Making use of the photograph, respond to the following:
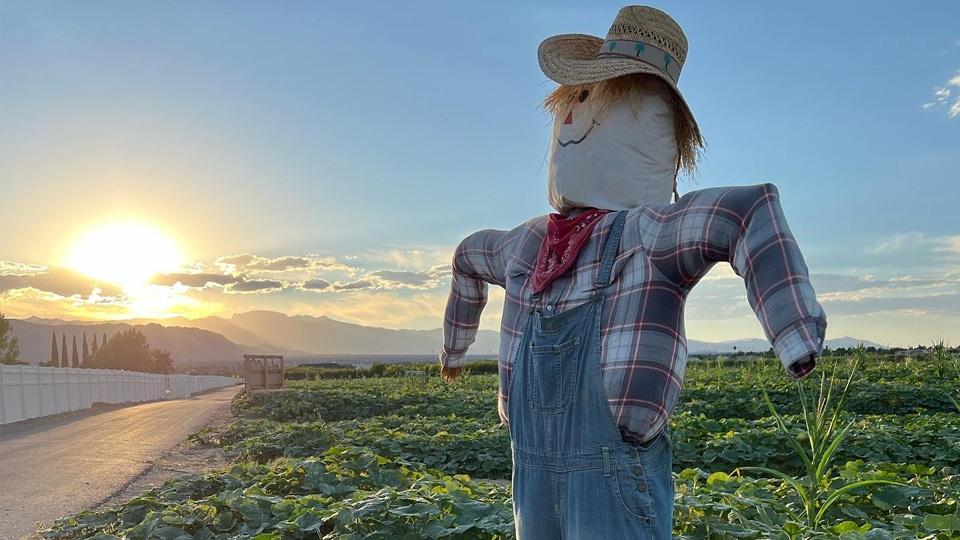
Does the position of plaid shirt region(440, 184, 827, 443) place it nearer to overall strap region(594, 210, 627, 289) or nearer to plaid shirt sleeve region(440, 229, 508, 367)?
overall strap region(594, 210, 627, 289)

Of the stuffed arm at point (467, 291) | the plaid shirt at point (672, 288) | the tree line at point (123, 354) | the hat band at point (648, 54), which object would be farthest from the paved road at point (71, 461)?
the tree line at point (123, 354)

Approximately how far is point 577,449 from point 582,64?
Result: 1103 millimetres

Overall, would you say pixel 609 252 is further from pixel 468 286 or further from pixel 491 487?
pixel 491 487

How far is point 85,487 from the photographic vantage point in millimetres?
7711

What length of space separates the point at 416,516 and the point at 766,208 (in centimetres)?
217

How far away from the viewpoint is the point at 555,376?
194cm

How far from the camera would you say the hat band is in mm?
2227

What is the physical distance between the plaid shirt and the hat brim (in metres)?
0.39

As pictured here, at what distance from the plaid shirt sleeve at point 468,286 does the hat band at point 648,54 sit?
2.12 ft

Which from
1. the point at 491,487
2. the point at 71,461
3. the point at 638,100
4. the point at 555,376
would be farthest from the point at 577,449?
the point at 71,461

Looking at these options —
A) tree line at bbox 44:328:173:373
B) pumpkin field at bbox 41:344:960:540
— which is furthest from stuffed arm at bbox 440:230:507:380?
tree line at bbox 44:328:173:373

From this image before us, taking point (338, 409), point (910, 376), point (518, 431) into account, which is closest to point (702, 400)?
point (910, 376)

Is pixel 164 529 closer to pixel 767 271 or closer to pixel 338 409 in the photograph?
pixel 767 271

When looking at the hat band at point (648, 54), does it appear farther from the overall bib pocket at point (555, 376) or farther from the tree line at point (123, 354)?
the tree line at point (123, 354)
